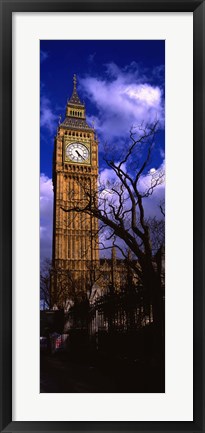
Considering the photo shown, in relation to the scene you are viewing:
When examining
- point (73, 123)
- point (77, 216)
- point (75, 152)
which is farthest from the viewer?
point (75, 152)

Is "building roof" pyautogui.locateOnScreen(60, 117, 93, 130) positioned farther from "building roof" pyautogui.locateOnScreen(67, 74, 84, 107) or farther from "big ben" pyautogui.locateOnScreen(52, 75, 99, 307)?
"building roof" pyautogui.locateOnScreen(67, 74, 84, 107)

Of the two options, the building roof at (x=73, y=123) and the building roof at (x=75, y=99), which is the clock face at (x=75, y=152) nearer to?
the building roof at (x=73, y=123)

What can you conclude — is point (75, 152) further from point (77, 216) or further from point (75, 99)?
point (75, 99)

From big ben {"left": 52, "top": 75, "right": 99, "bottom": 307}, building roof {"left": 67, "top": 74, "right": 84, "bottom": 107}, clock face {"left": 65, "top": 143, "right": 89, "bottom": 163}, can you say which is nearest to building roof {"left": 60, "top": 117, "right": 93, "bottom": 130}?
big ben {"left": 52, "top": 75, "right": 99, "bottom": 307}

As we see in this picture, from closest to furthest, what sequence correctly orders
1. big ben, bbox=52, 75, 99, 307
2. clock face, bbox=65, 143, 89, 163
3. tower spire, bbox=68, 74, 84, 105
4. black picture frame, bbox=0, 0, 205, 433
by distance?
black picture frame, bbox=0, 0, 205, 433
tower spire, bbox=68, 74, 84, 105
big ben, bbox=52, 75, 99, 307
clock face, bbox=65, 143, 89, 163
